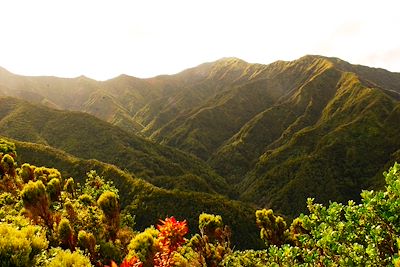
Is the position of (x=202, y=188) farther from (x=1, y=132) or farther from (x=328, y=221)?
(x=328, y=221)

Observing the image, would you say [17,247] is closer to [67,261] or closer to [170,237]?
[67,261]

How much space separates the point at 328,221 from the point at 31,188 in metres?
24.4

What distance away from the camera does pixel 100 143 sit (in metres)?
160

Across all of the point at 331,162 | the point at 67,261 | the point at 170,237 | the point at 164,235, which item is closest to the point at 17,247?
the point at 67,261

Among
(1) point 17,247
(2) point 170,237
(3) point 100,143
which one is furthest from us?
(3) point 100,143

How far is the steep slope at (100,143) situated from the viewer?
5556 inches

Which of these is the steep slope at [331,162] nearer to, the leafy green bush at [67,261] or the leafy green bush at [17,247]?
the leafy green bush at [67,261]

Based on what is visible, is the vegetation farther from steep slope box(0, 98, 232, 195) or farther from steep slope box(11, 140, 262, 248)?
steep slope box(0, 98, 232, 195)

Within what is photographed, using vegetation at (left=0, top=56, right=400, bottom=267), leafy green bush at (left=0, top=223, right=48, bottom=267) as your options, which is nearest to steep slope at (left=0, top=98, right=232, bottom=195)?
vegetation at (left=0, top=56, right=400, bottom=267)

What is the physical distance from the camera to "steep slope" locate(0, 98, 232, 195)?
5556 inches

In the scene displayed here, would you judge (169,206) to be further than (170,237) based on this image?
Yes

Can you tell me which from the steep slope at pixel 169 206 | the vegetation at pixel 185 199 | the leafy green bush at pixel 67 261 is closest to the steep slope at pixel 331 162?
the vegetation at pixel 185 199

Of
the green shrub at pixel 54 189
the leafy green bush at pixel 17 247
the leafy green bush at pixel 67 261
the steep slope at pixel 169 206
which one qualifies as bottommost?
the steep slope at pixel 169 206

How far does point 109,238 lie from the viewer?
121 ft
